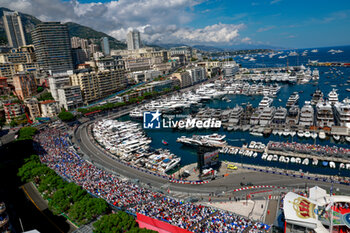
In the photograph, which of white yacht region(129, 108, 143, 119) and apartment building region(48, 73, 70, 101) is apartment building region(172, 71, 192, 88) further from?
apartment building region(48, 73, 70, 101)

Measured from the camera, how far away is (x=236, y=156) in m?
47.4

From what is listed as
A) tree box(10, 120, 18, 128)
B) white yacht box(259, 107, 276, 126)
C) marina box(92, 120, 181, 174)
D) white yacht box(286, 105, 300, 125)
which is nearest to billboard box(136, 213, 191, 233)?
marina box(92, 120, 181, 174)

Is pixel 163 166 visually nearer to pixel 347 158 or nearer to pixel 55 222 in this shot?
pixel 55 222

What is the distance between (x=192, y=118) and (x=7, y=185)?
1917 inches

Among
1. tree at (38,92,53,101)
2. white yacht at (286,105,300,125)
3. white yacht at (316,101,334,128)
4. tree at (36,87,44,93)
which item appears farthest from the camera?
tree at (36,87,44,93)

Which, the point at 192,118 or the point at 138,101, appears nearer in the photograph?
the point at 192,118

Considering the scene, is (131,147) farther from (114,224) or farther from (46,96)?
(46,96)

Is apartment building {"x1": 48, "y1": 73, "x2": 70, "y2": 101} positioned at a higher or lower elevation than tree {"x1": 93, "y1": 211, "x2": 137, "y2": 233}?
higher

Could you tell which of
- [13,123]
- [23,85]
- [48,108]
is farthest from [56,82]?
[13,123]

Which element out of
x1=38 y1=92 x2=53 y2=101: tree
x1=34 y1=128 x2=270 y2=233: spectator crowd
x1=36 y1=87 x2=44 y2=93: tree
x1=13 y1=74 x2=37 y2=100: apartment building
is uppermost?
x1=13 y1=74 x2=37 y2=100: apartment building

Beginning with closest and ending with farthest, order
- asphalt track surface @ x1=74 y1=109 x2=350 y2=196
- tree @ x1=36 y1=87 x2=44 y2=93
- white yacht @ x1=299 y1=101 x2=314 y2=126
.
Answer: asphalt track surface @ x1=74 y1=109 x2=350 y2=196, white yacht @ x1=299 y1=101 x2=314 y2=126, tree @ x1=36 y1=87 x2=44 y2=93

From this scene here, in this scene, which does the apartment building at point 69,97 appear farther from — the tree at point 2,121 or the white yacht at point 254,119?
the white yacht at point 254,119

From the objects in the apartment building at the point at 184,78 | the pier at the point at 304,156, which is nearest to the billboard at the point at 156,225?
the pier at the point at 304,156

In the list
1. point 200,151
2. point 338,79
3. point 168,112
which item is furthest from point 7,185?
point 338,79
